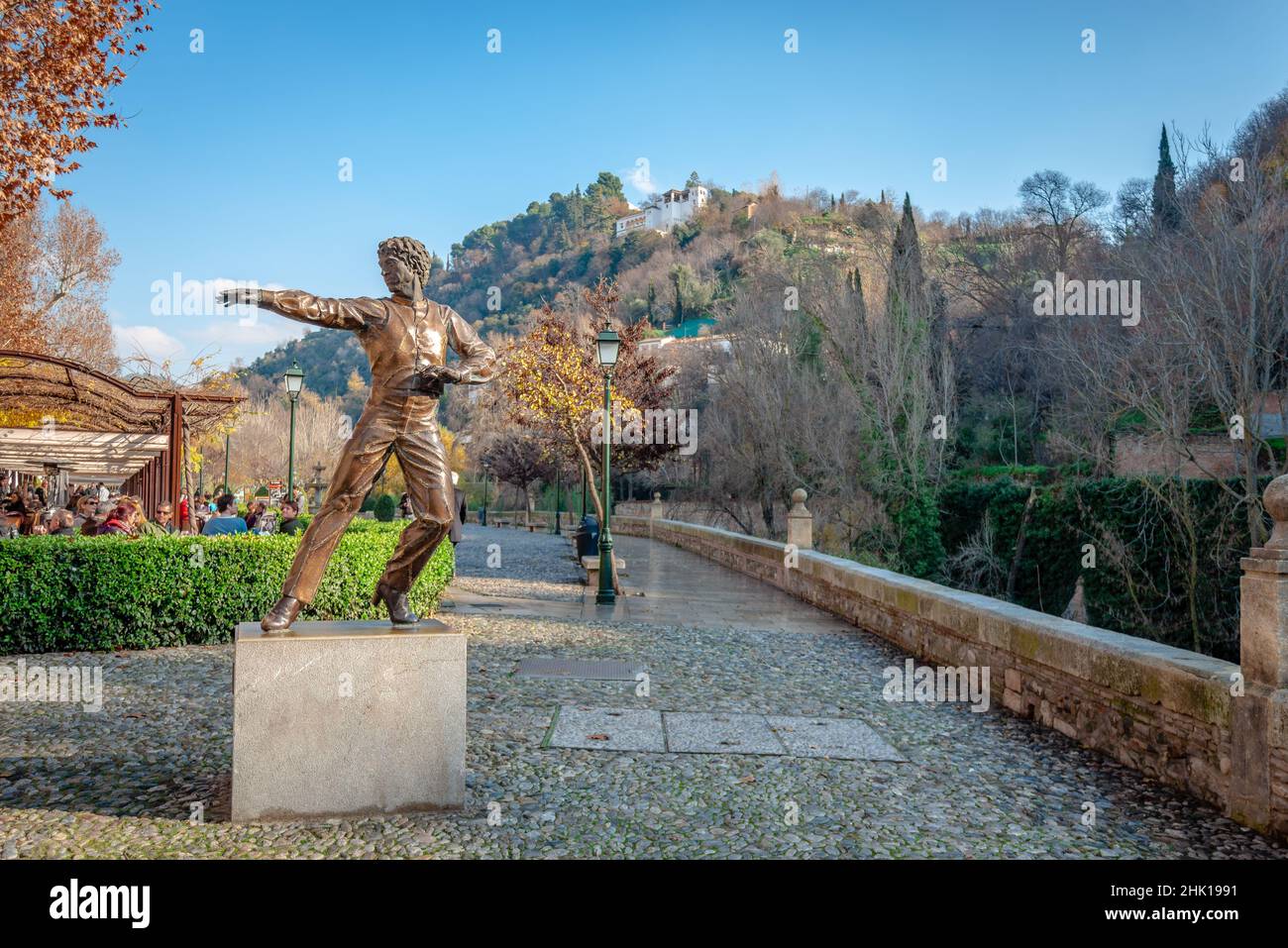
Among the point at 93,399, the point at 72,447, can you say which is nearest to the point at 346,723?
the point at 93,399

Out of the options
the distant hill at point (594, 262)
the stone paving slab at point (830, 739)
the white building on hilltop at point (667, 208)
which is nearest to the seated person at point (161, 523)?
the stone paving slab at point (830, 739)

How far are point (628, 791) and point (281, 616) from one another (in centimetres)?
194

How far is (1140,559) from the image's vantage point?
1535 centimetres

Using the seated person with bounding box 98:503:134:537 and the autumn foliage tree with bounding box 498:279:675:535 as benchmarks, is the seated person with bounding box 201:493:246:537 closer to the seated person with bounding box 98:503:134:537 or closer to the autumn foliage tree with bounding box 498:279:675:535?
the seated person with bounding box 98:503:134:537

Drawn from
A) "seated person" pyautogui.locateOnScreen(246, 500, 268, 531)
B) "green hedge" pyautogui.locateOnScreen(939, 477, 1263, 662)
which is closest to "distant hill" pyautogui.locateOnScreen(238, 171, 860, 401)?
"green hedge" pyautogui.locateOnScreen(939, 477, 1263, 662)

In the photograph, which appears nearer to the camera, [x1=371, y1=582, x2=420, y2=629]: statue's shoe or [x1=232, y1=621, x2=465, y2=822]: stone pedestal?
[x1=232, y1=621, x2=465, y2=822]: stone pedestal

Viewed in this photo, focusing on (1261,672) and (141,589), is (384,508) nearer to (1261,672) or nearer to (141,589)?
(141,589)

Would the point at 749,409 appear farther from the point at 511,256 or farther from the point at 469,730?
the point at 511,256

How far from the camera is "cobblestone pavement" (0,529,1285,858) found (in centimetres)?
374

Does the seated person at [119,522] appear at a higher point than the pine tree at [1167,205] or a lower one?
lower

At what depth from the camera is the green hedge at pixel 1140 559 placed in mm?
14000

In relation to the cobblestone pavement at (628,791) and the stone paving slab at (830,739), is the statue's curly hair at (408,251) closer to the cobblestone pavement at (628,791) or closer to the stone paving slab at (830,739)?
the cobblestone pavement at (628,791)

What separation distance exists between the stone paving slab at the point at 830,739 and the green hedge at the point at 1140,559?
10510mm

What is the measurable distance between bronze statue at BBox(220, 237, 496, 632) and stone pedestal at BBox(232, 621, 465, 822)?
0.39 metres
